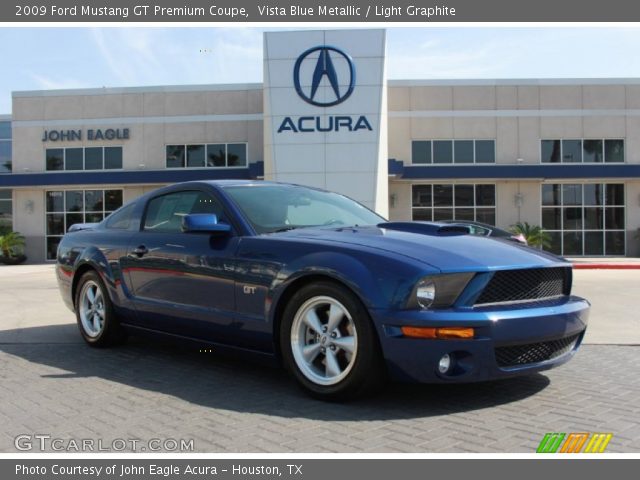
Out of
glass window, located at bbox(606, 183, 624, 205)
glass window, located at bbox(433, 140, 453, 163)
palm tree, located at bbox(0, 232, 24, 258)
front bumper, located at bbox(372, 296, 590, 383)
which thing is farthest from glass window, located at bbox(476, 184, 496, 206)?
front bumper, located at bbox(372, 296, 590, 383)

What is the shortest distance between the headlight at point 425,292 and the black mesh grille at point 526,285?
0.29 m

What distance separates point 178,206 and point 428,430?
296cm

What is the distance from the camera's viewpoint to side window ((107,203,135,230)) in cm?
587

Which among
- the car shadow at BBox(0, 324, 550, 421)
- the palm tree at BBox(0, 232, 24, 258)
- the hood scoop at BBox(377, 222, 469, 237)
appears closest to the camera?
the car shadow at BBox(0, 324, 550, 421)

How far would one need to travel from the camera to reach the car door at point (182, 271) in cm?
461

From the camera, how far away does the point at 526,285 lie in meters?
4.02

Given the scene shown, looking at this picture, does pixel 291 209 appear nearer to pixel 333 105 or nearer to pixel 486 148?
pixel 333 105

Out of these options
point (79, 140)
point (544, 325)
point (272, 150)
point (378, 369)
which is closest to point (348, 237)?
point (378, 369)

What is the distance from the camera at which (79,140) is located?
28.4 metres

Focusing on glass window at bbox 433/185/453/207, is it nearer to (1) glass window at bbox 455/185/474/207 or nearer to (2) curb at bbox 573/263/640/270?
(1) glass window at bbox 455/185/474/207

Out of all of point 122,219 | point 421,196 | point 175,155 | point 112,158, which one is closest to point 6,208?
point 112,158

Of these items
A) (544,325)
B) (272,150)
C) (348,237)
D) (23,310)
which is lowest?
(23,310)

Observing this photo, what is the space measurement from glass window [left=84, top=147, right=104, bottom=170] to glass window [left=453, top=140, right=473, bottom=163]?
52.0 feet

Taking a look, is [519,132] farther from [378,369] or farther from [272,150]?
[378,369]
